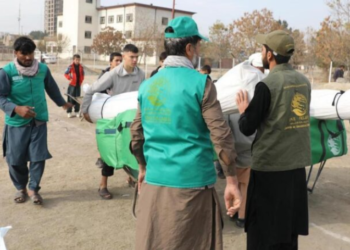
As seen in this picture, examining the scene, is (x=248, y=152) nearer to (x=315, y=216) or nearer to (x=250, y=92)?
(x=250, y=92)

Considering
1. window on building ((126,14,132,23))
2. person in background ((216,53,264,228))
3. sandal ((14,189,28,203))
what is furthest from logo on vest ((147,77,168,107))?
window on building ((126,14,132,23))

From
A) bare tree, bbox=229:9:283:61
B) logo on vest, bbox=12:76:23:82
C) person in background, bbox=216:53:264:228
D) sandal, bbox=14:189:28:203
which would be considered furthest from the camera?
bare tree, bbox=229:9:283:61

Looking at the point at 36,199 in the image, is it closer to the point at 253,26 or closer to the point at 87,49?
the point at 253,26

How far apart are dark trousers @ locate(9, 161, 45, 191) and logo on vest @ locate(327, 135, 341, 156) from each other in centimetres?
324

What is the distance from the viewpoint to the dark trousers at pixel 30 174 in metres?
4.71

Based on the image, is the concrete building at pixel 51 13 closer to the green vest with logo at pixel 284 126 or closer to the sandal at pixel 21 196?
the sandal at pixel 21 196

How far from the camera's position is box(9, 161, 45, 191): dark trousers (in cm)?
471

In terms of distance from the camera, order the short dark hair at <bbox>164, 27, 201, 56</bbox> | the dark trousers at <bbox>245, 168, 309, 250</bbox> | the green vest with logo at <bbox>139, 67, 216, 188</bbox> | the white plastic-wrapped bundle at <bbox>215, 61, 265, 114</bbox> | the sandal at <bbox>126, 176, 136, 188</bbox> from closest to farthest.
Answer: the green vest with logo at <bbox>139, 67, 216, 188</bbox>, the short dark hair at <bbox>164, 27, 201, 56</bbox>, the dark trousers at <bbox>245, 168, 309, 250</bbox>, the white plastic-wrapped bundle at <bbox>215, 61, 265, 114</bbox>, the sandal at <bbox>126, 176, 136, 188</bbox>

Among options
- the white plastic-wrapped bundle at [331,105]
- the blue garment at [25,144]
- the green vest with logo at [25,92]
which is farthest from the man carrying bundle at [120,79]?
the white plastic-wrapped bundle at [331,105]

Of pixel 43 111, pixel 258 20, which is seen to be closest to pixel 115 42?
pixel 258 20

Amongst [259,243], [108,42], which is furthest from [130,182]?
[108,42]

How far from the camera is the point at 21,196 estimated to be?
4.76m

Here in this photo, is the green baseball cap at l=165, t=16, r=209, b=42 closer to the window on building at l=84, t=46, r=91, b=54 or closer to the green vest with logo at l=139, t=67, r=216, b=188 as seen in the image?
the green vest with logo at l=139, t=67, r=216, b=188

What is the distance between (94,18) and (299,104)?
202 feet
